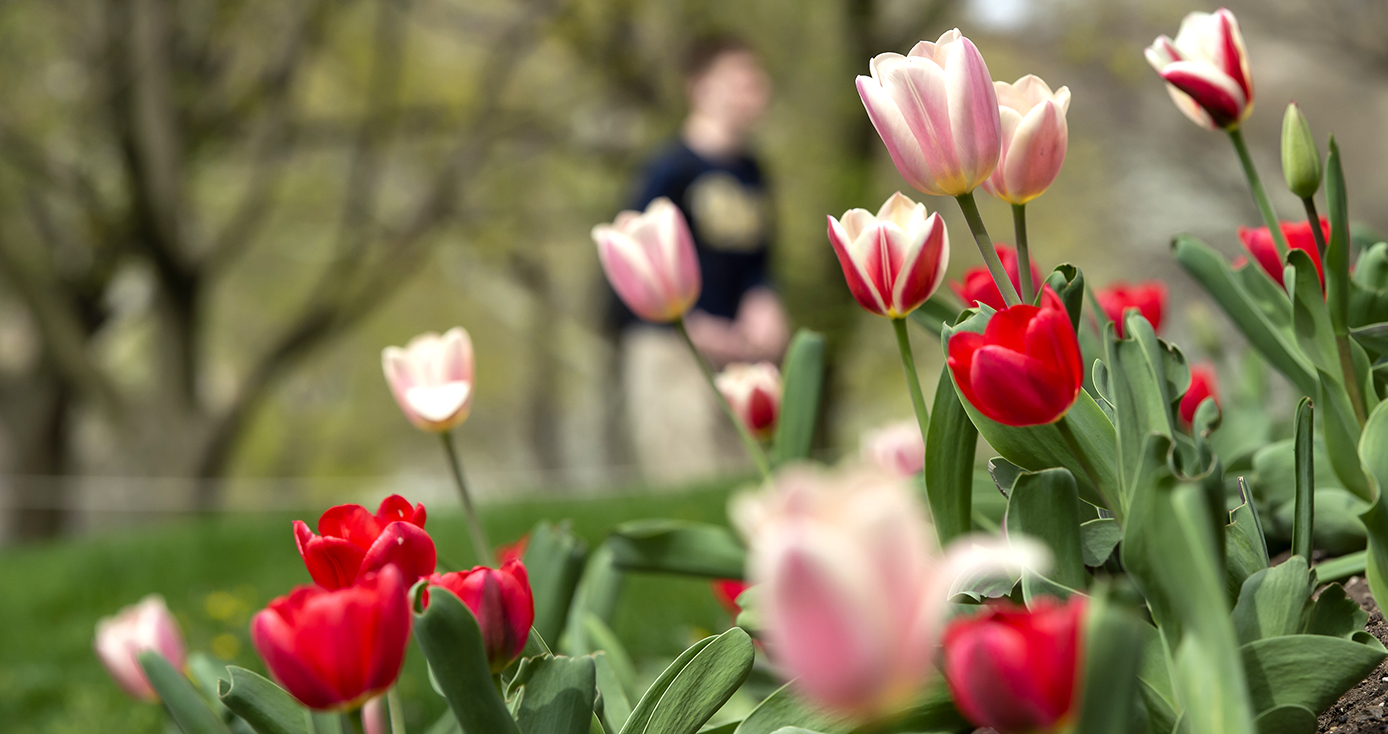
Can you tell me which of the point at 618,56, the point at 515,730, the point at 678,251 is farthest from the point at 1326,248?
the point at 618,56

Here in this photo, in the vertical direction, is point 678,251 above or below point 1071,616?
above

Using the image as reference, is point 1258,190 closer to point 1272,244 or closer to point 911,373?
point 1272,244

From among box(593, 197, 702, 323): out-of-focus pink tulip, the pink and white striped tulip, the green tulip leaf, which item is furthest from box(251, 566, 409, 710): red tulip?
box(593, 197, 702, 323): out-of-focus pink tulip

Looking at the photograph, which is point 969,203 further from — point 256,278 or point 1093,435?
point 256,278

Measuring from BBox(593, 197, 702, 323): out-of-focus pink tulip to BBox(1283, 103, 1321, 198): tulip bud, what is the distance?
0.47 metres

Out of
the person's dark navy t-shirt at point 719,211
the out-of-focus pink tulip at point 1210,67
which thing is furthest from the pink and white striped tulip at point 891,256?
the person's dark navy t-shirt at point 719,211

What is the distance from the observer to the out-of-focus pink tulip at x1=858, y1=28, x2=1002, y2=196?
0.55 m

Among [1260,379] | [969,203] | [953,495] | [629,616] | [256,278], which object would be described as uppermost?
[256,278]

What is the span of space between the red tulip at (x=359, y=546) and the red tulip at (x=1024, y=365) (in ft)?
0.94

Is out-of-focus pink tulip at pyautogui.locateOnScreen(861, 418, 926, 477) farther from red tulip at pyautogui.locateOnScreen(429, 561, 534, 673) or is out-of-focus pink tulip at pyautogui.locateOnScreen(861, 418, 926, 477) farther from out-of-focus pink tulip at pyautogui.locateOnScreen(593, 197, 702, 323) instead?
red tulip at pyautogui.locateOnScreen(429, 561, 534, 673)

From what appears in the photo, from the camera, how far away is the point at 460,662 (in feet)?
1.61

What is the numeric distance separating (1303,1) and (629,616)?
719cm

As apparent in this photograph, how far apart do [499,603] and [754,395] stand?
563 millimetres

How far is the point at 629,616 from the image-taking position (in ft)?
6.82
